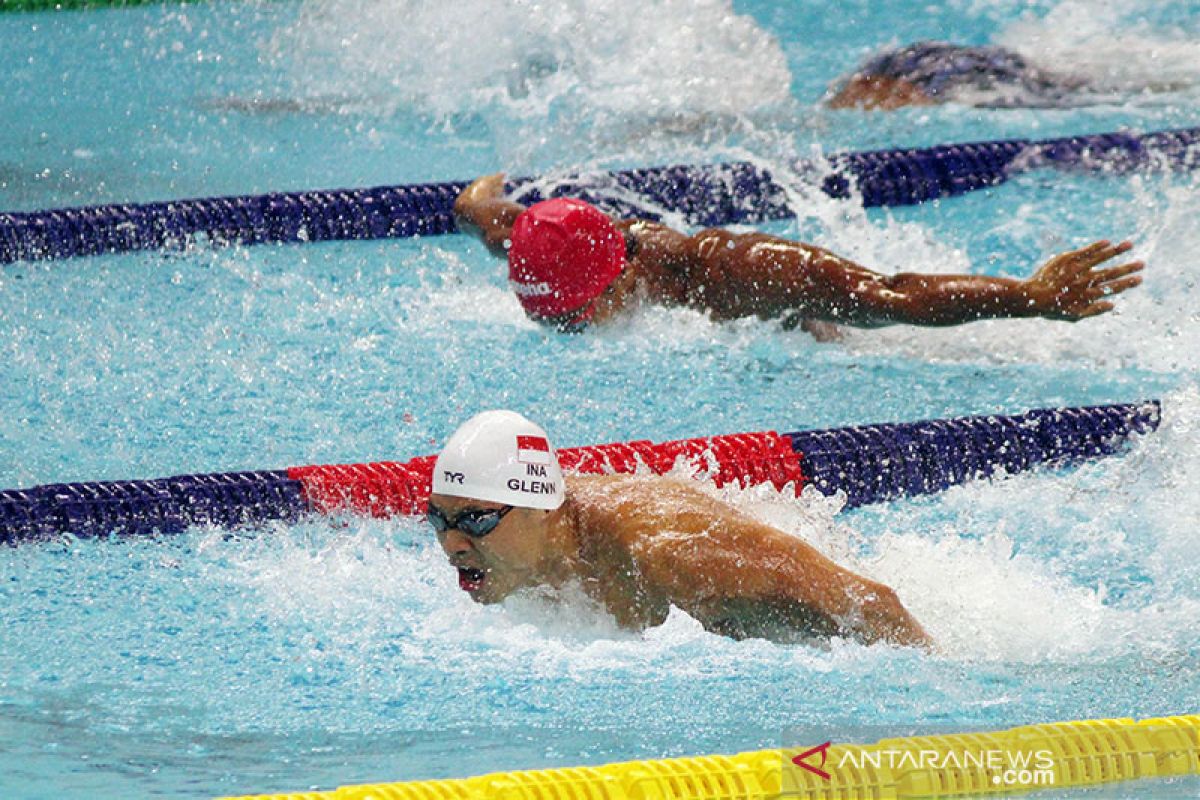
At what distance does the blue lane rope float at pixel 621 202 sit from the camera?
6145 millimetres

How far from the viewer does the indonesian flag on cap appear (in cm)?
322

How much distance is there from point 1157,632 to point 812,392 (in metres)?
1.62

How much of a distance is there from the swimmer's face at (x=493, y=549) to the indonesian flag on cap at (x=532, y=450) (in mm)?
95

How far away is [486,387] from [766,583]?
2.01 meters

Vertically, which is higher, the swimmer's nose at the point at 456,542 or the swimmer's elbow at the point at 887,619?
the swimmer's nose at the point at 456,542

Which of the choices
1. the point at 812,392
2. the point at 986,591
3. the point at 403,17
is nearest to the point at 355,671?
the point at 986,591

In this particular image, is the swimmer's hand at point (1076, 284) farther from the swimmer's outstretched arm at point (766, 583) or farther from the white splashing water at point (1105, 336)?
the swimmer's outstretched arm at point (766, 583)

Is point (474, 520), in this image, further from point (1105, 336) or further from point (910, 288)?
point (1105, 336)

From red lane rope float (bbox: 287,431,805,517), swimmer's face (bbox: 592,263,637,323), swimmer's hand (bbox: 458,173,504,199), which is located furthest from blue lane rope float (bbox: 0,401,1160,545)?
swimmer's hand (bbox: 458,173,504,199)

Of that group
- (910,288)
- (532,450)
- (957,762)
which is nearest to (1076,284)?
(910,288)

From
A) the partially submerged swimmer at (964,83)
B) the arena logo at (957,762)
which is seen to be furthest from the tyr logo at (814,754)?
the partially submerged swimmer at (964,83)

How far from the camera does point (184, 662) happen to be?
11.3 ft

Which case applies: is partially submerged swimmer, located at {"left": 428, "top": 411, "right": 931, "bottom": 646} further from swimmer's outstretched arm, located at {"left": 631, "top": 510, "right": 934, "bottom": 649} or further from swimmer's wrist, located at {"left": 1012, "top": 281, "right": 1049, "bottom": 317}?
swimmer's wrist, located at {"left": 1012, "top": 281, "right": 1049, "bottom": 317}

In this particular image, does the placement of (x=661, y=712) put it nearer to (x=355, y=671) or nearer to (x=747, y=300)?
(x=355, y=671)
